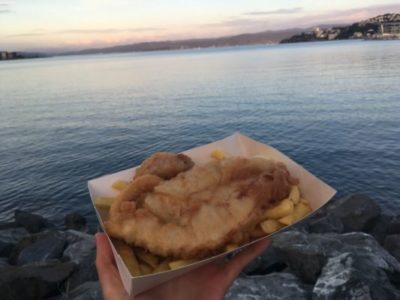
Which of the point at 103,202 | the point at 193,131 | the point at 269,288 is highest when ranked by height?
the point at 103,202

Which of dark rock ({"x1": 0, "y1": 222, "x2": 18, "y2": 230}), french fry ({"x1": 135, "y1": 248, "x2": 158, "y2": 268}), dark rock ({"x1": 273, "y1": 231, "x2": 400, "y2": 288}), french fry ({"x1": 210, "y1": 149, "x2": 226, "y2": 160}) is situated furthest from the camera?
dark rock ({"x1": 0, "y1": 222, "x2": 18, "y2": 230})

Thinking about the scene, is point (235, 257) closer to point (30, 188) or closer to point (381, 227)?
point (381, 227)

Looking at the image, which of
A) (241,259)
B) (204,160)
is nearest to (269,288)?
(204,160)

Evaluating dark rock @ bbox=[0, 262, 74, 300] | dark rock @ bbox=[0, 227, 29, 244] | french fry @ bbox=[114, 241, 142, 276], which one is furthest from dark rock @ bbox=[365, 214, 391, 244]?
dark rock @ bbox=[0, 227, 29, 244]

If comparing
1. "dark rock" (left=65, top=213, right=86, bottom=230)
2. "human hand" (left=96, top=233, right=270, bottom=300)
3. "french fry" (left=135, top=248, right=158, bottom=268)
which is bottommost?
"dark rock" (left=65, top=213, right=86, bottom=230)

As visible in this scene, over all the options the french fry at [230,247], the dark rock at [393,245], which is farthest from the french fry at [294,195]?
the dark rock at [393,245]

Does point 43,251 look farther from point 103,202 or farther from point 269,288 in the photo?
point 103,202

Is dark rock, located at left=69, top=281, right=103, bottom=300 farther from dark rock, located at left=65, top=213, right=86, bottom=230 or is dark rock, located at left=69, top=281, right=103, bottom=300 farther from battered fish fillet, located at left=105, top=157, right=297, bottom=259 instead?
dark rock, located at left=65, top=213, right=86, bottom=230
